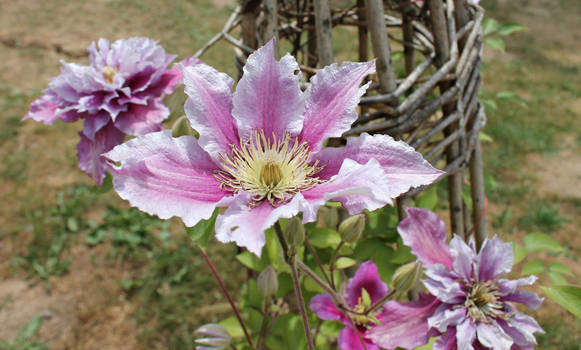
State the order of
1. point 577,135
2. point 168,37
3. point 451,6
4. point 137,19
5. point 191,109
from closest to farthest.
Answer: point 191,109 → point 451,6 → point 577,135 → point 168,37 → point 137,19

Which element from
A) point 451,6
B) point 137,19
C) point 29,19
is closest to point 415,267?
point 451,6

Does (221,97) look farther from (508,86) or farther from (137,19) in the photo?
(137,19)

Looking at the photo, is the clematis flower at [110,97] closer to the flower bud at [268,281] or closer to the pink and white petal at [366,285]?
the flower bud at [268,281]

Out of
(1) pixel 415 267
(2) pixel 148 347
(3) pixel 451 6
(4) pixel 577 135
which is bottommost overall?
(2) pixel 148 347

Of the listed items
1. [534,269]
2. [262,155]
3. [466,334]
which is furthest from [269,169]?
[534,269]

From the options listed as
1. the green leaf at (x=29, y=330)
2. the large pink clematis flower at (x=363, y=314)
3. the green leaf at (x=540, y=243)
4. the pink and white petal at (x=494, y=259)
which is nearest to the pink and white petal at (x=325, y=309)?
the large pink clematis flower at (x=363, y=314)

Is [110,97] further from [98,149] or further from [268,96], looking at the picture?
[268,96]
